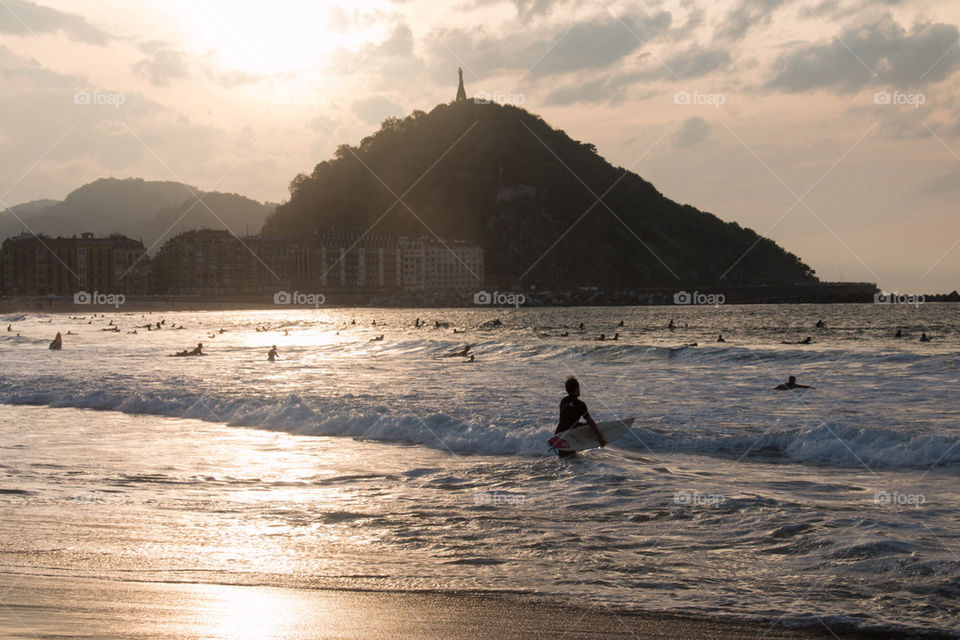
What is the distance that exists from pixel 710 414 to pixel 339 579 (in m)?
14.0

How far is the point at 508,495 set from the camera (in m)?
11.6

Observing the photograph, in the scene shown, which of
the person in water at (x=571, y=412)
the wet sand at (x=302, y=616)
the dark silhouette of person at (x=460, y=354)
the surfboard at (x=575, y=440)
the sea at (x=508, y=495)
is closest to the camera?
the wet sand at (x=302, y=616)

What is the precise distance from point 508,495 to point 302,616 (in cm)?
508

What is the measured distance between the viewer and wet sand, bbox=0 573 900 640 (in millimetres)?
6480

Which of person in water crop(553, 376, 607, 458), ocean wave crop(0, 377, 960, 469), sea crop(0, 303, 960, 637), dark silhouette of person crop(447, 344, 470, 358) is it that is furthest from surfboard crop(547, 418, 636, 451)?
dark silhouette of person crop(447, 344, 470, 358)

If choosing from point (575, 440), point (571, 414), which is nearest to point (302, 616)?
point (575, 440)

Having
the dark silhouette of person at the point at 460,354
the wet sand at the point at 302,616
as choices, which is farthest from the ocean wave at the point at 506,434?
the dark silhouette of person at the point at 460,354

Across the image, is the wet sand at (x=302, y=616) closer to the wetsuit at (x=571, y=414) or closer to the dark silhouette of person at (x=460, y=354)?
the wetsuit at (x=571, y=414)

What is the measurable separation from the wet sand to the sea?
0.90 feet

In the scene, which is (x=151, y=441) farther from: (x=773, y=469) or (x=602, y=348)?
(x=602, y=348)

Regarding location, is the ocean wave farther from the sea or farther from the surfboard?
the surfboard

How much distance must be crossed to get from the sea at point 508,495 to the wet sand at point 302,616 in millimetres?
274

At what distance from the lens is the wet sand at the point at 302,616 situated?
6.48 m

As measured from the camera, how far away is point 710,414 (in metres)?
20.3
